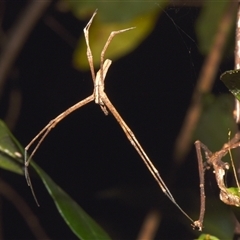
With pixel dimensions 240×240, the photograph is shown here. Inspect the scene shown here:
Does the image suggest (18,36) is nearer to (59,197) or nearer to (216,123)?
(216,123)

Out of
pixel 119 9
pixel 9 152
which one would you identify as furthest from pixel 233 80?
pixel 119 9

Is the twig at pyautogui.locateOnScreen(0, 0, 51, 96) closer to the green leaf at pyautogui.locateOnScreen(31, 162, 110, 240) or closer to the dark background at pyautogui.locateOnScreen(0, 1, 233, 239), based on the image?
the dark background at pyautogui.locateOnScreen(0, 1, 233, 239)

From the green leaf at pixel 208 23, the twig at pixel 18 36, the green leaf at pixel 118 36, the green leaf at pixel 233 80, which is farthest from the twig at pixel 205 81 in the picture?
the green leaf at pixel 233 80

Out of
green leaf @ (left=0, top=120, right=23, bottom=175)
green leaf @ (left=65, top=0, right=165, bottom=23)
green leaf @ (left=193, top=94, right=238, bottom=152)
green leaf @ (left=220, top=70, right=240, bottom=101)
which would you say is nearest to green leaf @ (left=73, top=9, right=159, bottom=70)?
green leaf @ (left=65, top=0, right=165, bottom=23)

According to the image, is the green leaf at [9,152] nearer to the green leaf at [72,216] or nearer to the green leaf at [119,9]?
the green leaf at [72,216]

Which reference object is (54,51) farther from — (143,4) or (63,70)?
(143,4)

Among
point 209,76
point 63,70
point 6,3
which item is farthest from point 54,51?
point 209,76
